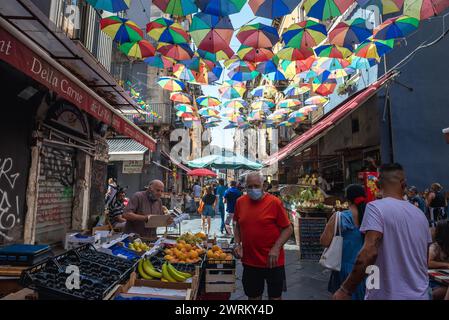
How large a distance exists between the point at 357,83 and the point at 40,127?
37.5 ft

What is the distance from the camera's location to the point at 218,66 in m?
9.75

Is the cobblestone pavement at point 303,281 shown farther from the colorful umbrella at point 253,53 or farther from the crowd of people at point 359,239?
the colorful umbrella at point 253,53

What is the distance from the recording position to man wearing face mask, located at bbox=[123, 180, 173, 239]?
4.97m

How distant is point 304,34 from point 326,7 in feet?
4.23

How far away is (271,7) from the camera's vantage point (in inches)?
223

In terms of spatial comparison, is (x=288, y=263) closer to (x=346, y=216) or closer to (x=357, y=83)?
(x=346, y=216)

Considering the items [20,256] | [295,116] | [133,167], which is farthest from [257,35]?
[133,167]

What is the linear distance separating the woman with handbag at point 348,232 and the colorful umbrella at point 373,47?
5.93 m

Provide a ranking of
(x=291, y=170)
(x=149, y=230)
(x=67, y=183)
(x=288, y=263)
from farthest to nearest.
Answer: (x=291, y=170) < (x=67, y=183) < (x=288, y=263) < (x=149, y=230)

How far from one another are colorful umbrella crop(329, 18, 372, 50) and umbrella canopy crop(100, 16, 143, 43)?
5188 mm

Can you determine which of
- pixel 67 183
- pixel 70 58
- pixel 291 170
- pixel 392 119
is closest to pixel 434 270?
pixel 392 119

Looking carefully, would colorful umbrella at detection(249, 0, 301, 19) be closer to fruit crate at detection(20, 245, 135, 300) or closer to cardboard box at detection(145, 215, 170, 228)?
cardboard box at detection(145, 215, 170, 228)

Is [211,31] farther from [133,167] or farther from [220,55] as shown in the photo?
[133,167]

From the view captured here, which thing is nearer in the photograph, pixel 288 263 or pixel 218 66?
pixel 288 263
